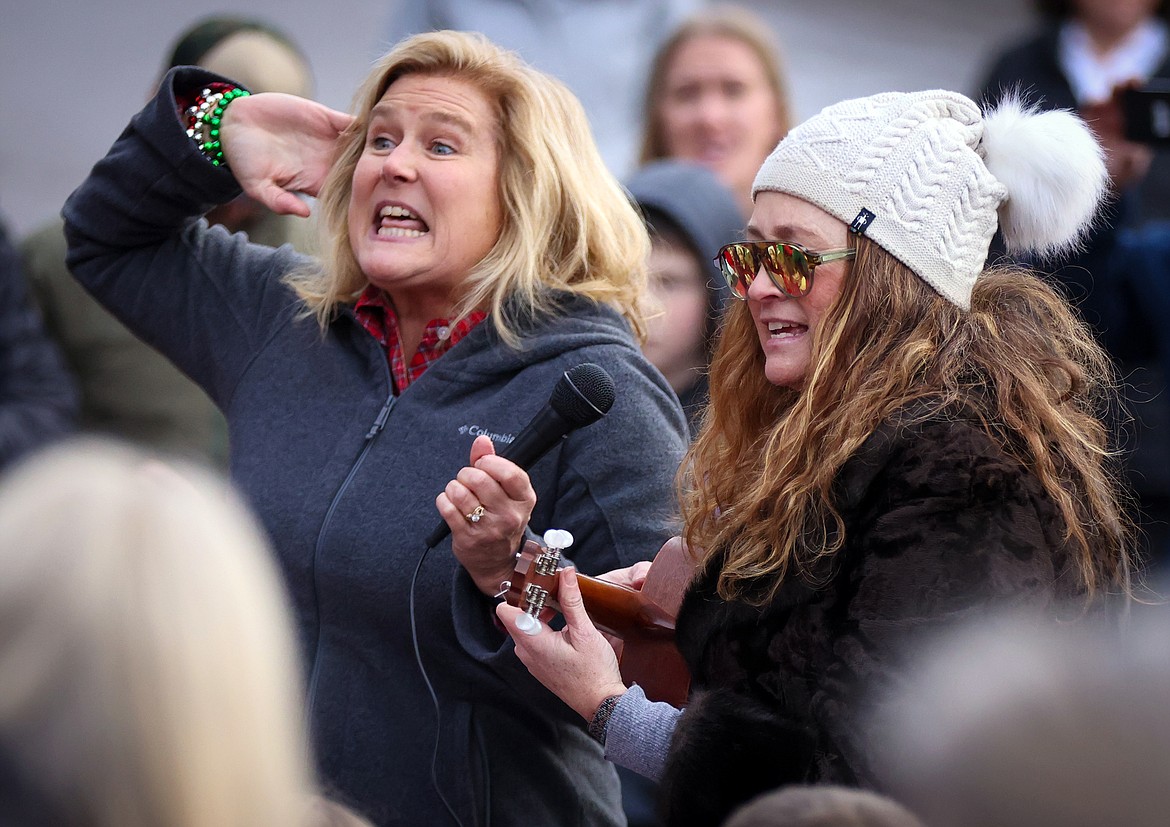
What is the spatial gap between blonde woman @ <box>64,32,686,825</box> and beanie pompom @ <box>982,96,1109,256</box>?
0.84 m

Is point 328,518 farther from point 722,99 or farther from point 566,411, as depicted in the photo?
point 722,99

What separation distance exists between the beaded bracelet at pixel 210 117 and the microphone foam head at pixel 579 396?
123 cm

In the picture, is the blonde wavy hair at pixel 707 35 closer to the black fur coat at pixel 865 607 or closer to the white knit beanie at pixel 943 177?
the white knit beanie at pixel 943 177

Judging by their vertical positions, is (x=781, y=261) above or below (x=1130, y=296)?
above

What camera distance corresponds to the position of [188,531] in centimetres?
145

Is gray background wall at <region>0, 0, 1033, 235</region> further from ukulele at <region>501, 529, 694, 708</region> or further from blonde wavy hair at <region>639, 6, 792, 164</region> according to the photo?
ukulele at <region>501, 529, 694, 708</region>

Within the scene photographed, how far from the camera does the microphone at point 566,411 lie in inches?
101

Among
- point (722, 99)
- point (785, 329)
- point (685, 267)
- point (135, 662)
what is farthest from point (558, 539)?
point (722, 99)

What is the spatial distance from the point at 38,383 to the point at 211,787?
3.37 meters

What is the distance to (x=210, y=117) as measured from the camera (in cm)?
342

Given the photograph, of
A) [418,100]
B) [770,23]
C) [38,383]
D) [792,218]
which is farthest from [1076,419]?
[770,23]

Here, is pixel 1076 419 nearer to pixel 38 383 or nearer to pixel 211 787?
pixel 211 787

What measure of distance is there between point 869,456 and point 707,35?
3.38 meters

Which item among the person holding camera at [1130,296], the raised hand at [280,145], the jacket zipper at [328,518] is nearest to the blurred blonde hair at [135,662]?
the jacket zipper at [328,518]
